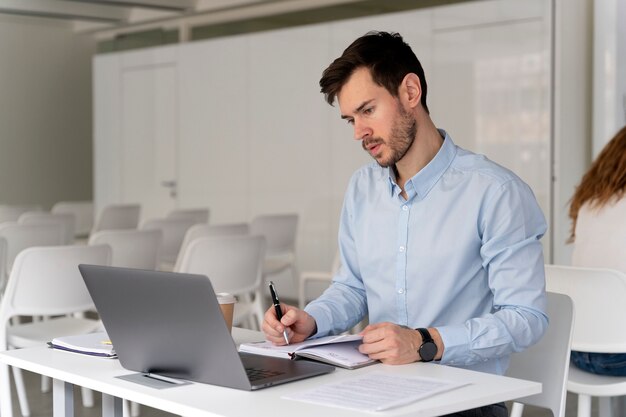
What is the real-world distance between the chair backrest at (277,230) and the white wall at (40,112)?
2.99 m

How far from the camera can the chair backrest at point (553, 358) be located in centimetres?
237

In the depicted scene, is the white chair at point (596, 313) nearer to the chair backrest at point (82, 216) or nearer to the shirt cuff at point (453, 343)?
the shirt cuff at point (453, 343)

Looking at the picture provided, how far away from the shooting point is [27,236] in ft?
18.8

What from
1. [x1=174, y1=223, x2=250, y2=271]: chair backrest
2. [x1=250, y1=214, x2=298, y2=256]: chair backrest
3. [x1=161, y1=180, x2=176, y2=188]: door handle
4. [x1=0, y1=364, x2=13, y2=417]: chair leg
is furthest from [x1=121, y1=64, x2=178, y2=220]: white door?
[x1=0, y1=364, x2=13, y2=417]: chair leg

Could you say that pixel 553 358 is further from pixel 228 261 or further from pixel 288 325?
pixel 228 261

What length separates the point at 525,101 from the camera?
654cm

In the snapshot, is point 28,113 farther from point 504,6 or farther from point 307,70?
point 504,6

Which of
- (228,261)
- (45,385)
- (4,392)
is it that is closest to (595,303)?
(228,261)

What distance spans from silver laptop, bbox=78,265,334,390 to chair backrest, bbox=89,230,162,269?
2.91 meters

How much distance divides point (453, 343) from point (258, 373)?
0.45m

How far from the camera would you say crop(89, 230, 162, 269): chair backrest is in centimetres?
488

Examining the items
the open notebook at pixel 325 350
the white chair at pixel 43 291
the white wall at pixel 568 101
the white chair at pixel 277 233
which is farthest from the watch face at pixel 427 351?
the white wall at pixel 568 101

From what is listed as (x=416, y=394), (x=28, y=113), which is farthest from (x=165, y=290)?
(x=28, y=113)

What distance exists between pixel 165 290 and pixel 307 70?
20.5 ft
